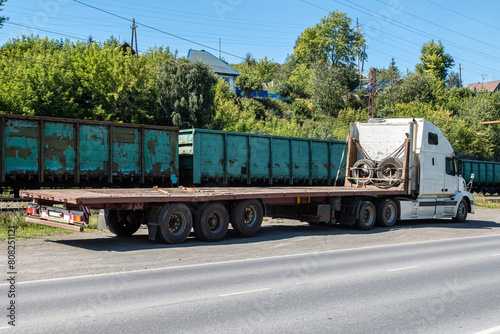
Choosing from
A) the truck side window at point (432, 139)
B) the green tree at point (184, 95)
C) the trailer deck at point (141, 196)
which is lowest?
the trailer deck at point (141, 196)

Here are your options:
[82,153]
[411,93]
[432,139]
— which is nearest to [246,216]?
[82,153]

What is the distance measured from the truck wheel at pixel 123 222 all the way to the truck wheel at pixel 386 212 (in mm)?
8482

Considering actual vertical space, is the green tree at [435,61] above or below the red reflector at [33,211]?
above

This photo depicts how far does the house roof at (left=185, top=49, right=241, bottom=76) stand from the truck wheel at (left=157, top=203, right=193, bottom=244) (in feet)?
181

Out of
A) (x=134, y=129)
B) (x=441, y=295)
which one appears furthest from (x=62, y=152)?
(x=441, y=295)

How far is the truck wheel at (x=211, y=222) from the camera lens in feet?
41.1

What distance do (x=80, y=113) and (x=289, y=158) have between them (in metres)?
16.9

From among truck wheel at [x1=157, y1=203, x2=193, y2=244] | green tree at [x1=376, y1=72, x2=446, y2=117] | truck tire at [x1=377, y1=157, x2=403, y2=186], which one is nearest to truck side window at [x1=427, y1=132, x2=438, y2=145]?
truck tire at [x1=377, y1=157, x2=403, y2=186]

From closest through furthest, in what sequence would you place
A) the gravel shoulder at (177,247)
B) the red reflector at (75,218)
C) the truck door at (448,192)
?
the gravel shoulder at (177,247) < the red reflector at (75,218) < the truck door at (448,192)

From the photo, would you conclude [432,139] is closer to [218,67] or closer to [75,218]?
[75,218]

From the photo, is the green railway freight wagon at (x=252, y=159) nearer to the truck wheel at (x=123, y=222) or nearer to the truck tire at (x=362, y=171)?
the truck tire at (x=362, y=171)

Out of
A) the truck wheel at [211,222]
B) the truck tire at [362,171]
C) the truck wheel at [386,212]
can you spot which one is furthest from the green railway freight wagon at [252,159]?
the truck wheel at [211,222]

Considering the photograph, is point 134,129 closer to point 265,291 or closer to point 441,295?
point 265,291

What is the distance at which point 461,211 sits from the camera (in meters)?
20.4
